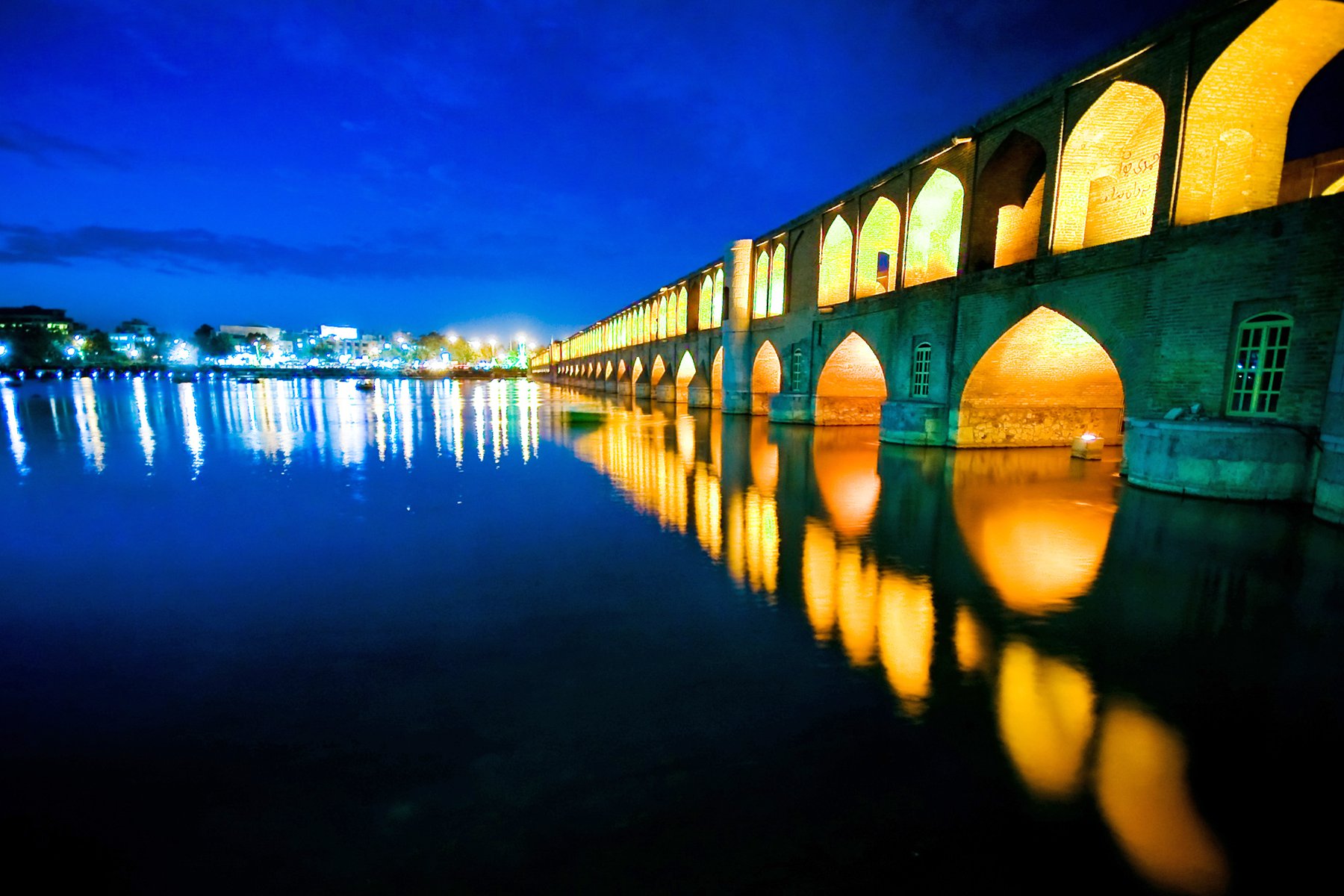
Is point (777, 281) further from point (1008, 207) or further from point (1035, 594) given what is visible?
point (1035, 594)

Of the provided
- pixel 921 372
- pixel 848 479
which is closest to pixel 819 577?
pixel 848 479

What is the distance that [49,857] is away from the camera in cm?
222

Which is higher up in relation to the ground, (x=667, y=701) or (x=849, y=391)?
(x=849, y=391)

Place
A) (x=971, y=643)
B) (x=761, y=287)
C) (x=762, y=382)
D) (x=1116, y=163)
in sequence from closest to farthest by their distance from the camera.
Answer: (x=971, y=643)
(x=1116, y=163)
(x=761, y=287)
(x=762, y=382)

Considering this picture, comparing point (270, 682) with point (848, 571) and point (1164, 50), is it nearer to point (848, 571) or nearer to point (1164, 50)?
point (848, 571)

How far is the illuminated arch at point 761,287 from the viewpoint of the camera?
22641 millimetres

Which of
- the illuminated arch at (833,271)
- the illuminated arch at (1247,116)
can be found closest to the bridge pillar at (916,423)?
the illuminated arch at (833,271)

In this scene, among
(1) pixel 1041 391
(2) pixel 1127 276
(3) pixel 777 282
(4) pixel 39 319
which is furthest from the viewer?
(4) pixel 39 319

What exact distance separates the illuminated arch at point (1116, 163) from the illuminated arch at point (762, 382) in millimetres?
11681

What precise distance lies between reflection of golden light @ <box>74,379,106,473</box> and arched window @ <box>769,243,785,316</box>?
61.0 feet

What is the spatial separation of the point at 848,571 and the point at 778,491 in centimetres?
360

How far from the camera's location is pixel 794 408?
19828 millimetres

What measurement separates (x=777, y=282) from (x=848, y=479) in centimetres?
1370

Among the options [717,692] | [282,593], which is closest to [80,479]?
[282,593]
